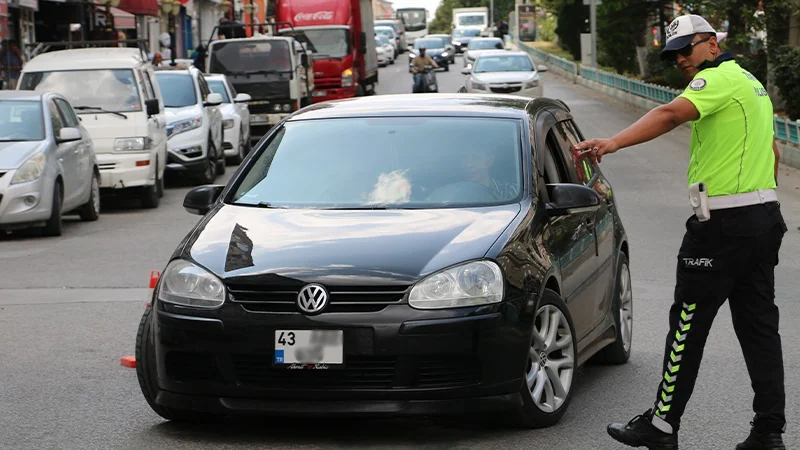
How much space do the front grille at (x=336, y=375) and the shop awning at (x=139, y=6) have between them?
30.9m

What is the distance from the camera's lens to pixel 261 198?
732 cm

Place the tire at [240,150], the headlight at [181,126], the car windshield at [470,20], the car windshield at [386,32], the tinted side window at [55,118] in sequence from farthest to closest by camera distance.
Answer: the car windshield at [470,20], the car windshield at [386,32], the tire at [240,150], the headlight at [181,126], the tinted side window at [55,118]

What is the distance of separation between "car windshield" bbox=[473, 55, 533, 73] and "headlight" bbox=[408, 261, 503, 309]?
103ft

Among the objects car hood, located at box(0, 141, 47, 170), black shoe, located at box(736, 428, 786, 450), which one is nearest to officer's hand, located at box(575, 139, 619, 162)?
black shoe, located at box(736, 428, 786, 450)

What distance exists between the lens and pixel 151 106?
18891 mm

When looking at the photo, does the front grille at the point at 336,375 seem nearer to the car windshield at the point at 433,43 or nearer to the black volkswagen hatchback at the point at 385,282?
the black volkswagen hatchback at the point at 385,282

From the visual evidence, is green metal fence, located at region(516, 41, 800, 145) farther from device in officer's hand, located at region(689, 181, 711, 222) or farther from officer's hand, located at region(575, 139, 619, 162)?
device in officer's hand, located at region(689, 181, 711, 222)

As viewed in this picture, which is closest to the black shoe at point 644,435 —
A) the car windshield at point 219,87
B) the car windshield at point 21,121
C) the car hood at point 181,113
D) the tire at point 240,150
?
the car windshield at point 21,121

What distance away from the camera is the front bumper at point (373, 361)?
6.05 meters

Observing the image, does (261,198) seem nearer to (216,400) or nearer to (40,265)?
(216,400)

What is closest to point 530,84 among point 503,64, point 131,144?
point 503,64

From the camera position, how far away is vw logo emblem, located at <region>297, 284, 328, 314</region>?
6078 millimetres

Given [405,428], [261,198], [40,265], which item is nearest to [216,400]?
[405,428]

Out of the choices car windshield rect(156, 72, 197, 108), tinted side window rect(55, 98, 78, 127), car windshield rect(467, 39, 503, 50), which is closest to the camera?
tinted side window rect(55, 98, 78, 127)
